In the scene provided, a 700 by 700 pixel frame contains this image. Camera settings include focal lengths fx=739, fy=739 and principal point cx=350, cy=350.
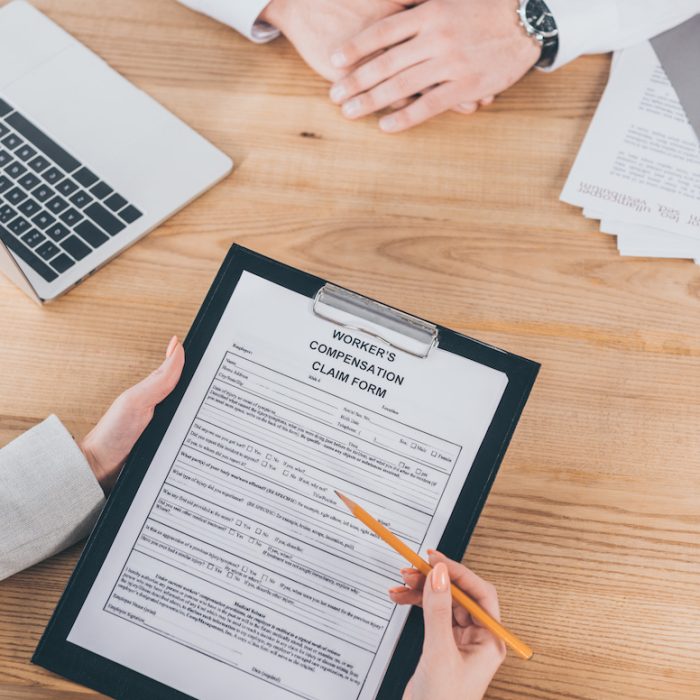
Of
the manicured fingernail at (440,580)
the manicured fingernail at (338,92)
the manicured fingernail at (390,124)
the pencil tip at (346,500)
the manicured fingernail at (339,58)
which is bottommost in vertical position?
the manicured fingernail at (440,580)

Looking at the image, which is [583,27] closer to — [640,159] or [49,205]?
[640,159]

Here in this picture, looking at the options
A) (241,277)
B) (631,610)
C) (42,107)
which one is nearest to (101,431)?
(241,277)

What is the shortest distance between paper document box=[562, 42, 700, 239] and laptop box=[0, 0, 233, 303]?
1.35 ft

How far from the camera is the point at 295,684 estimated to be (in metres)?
Answer: 0.59

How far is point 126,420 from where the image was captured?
0.66 metres

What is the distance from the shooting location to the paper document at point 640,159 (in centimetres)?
81

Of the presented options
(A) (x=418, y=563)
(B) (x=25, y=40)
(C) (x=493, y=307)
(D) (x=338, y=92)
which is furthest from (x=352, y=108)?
(A) (x=418, y=563)

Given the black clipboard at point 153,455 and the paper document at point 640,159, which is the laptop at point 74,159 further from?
the paper document at point 640,159

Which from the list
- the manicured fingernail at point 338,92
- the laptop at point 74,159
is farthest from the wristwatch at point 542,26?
the laptop at point 74,159

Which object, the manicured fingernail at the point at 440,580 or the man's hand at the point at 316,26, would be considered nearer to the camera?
the manicured fingernail at the point at 440,580

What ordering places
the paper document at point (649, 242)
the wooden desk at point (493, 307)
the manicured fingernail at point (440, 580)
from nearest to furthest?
the manicured fingernail at point (440, 580) < the wooden desk at point (493, 307) < the paper document at point (649, 242)

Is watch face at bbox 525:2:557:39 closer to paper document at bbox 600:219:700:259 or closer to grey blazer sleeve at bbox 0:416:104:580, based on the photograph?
paper document at bbox 600:219:700:259

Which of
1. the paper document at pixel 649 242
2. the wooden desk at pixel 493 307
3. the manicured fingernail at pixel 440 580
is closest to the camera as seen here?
the manicured fingernail at pixel 440 580

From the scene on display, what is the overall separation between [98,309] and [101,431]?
0.15 meters
